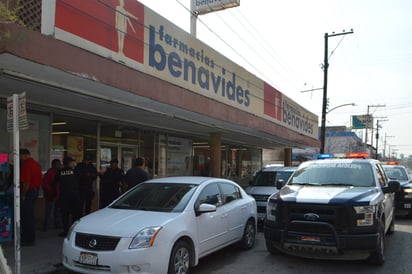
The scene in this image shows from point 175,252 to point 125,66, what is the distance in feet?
13.3

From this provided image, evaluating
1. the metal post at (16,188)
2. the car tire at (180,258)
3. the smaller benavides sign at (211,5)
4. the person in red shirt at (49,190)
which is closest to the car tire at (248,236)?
the car tire at (180,258)

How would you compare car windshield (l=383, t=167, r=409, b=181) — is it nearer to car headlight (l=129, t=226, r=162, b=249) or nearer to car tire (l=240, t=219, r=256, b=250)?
car tire (l=240, t=219, r=256, b=250)

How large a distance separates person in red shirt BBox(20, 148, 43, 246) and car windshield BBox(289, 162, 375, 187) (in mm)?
5000

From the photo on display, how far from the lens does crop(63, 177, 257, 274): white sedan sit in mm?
5262

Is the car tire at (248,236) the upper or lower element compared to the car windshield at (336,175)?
lower

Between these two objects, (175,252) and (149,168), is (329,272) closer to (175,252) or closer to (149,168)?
(175,252)

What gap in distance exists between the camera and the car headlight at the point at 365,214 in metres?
6.37

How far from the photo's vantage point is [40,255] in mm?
7027

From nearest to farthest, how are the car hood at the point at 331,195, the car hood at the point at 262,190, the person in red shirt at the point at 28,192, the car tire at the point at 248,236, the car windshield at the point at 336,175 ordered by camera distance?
the car hood at the point at 331,195, the person in red shirt at the point at 28,192, the car windshield at the point at 336,175, the car tire at the point at 248,236, the car hood at the point at 262,190

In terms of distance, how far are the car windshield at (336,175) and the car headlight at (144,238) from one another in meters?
Result: 3.67

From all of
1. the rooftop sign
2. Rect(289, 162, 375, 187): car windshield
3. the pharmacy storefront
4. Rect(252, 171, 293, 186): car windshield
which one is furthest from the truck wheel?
Rect(252, 171, 293, 186): car windshield

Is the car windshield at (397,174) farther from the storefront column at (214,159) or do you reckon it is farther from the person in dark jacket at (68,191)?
the person in dark jacket at (68,191)

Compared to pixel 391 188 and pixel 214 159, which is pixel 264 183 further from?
pixel 391 188

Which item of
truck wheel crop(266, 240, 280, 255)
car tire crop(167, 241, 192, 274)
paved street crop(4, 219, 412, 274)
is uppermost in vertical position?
car tire crop(167, 241, 192, 274)
